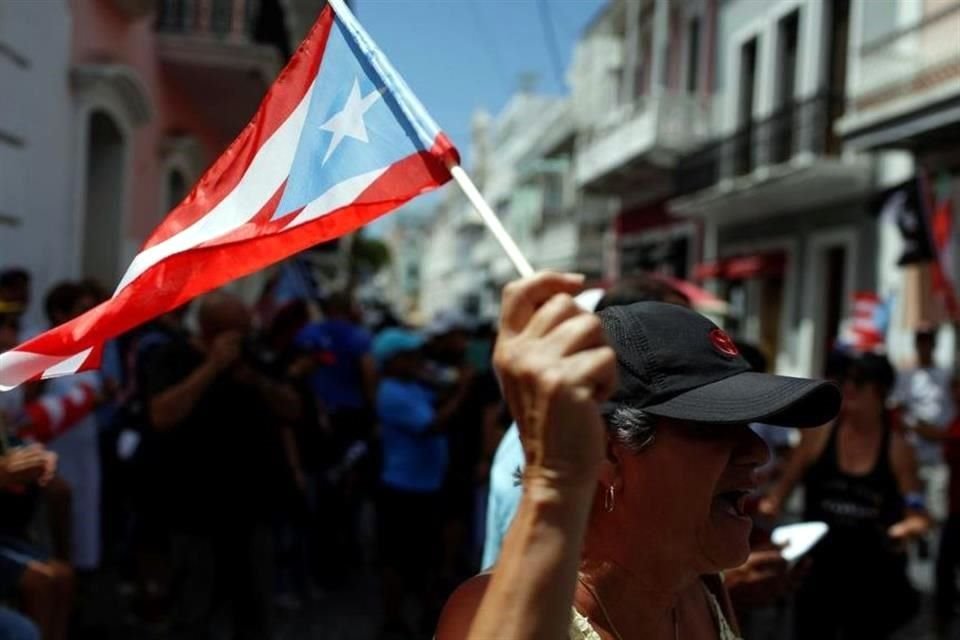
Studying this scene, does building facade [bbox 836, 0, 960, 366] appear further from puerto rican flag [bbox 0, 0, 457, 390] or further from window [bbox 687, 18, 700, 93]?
puerto rican flag [bbox 0, 0, 457, 390]

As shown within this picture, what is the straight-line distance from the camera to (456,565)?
6840 millimetres

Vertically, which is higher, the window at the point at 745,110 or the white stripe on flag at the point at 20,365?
the window at the point at 745,110

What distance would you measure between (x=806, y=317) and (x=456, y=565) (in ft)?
35.1

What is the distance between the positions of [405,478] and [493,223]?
4.21 meters

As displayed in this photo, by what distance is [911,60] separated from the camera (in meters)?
12.6

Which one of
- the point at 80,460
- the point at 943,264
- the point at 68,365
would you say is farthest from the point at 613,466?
the point at 943,264

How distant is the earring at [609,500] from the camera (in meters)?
1.66

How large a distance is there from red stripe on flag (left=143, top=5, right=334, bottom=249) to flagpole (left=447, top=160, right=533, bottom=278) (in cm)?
44

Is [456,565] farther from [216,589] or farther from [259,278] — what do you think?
[259,278]

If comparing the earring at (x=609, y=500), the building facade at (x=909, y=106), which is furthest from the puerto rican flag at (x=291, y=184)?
the building facade at (x=909, y=106)

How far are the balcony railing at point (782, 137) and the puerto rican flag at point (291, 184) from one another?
1464cm

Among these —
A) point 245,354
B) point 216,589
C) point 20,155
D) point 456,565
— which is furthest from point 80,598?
point 20,155

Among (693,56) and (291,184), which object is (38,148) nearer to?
(291,184)

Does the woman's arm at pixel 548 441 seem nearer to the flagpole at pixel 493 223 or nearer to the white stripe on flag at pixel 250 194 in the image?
the flagpole at pixel 493 223
